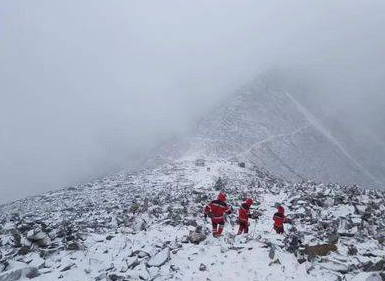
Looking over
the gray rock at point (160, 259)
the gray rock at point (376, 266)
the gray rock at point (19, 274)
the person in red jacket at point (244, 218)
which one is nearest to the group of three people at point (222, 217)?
the person in red jacket at point (244, 218)

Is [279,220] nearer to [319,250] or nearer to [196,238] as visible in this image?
[319,250]

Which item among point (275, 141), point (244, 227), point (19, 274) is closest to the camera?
point (19, 274)

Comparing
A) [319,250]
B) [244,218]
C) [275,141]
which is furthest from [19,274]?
[275,141]

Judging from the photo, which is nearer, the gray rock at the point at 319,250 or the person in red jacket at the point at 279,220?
the gray rock at the point at 319,250

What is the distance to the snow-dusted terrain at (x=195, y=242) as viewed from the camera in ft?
38.8

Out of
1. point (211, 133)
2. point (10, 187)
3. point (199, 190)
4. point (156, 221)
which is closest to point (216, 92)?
point (211, 133)

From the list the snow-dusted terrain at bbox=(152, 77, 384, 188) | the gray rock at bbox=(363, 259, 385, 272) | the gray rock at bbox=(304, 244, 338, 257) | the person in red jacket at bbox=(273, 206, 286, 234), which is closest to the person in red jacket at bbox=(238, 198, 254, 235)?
the person in red jacket at bbox=(273, 206, 286, 234)

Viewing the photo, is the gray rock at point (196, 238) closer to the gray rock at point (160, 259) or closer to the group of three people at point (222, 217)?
the group of three people at point (222, 217)

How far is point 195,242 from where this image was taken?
13.9 meters

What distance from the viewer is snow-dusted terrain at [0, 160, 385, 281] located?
38.8ft

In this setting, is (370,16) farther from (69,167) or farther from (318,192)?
(318,192)

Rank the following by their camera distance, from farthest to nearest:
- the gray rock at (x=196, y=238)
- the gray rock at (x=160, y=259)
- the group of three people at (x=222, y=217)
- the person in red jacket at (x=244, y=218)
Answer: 1. the person in red jacket at (x=244, y=218)
2. the group of three people at (x=222, y=217)
3. the gray rock at (x=196, y=238)
4. the gray rock at (x=160, y=259)

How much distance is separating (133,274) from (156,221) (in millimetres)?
6132

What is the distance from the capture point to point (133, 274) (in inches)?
460
